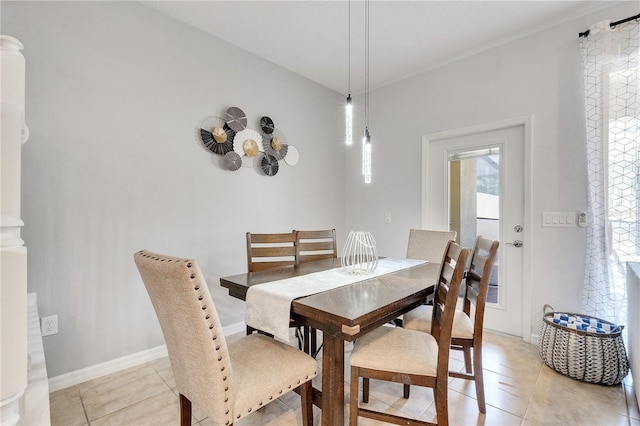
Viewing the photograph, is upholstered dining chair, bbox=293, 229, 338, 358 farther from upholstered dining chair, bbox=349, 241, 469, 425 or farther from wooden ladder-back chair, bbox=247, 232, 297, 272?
upholstered dining chair, bbox=349, 241, 469, 425

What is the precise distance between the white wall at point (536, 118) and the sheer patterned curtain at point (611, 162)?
0.08m

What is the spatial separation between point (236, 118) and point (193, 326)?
213 centimetres

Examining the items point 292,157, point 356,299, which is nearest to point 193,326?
point 356,299

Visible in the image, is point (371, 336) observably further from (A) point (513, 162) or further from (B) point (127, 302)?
(A) point (513, 162)

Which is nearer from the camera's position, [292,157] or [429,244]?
[429,244]

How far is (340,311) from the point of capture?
1.16 m

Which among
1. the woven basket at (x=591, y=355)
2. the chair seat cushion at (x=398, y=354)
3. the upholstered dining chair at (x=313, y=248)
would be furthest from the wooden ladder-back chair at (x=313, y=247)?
the woven basket at (x=591, y=355)

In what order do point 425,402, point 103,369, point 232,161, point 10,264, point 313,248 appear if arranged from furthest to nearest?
point 232,161 → point 313,248 → point 103,369 → point 425,402 → point 10,264

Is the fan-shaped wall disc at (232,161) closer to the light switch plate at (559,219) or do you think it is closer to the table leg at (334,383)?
the table leg at (334,383)

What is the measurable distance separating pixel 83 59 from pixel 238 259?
1827 mm

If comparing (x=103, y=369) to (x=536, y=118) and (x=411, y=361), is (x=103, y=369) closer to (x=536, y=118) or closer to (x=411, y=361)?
(x=411, y=361)

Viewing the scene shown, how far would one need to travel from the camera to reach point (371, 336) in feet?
4.84

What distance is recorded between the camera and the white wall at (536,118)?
89.4 inches

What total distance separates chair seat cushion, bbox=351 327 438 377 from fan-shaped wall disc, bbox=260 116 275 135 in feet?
7.16
